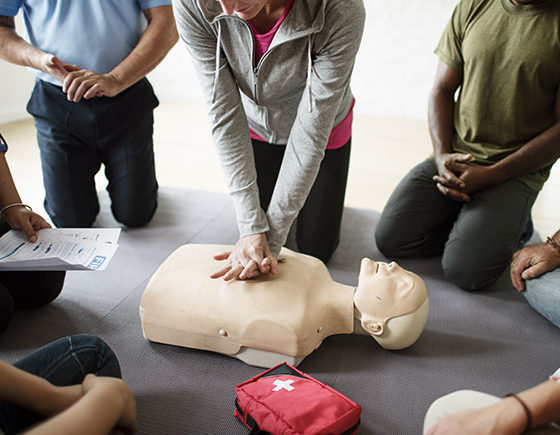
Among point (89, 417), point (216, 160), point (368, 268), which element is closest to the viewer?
point (89, 417)

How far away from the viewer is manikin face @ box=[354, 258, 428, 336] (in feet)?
3.89

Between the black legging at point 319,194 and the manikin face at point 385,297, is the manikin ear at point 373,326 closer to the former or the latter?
the manikin face at point 385,297

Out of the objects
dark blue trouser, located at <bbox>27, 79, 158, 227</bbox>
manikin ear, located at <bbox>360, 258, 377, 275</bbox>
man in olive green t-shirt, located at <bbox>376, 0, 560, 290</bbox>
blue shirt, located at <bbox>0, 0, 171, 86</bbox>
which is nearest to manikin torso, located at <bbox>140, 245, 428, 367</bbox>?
manikin ear, located at <bbox>360, 258, 377, 275</bbox>

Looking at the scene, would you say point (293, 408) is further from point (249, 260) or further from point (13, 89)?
point (13, 89)

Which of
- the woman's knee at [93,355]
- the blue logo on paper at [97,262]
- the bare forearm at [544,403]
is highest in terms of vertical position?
the bare forearm at [544,403]

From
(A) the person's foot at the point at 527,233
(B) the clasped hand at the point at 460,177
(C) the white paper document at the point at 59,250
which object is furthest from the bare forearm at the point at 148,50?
(A) the person's foot at the point at 527,233

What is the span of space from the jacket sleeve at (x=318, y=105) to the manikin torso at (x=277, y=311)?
172 mm

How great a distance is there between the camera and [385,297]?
119 centimetres

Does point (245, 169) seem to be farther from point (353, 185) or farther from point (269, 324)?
point (353, 185)

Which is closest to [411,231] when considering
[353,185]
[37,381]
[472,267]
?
[472,267]

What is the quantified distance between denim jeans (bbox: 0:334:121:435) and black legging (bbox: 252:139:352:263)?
855 millimetres

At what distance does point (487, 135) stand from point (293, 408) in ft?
3.78

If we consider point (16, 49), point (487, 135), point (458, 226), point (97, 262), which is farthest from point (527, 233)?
point (16, 49)

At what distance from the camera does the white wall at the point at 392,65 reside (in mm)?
3168
